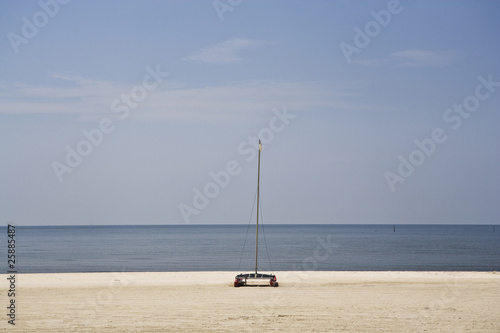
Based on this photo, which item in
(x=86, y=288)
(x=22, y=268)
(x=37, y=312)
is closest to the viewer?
(x=37, y=312)

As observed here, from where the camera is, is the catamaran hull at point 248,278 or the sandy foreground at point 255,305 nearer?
the sandy foreground at point 255,305

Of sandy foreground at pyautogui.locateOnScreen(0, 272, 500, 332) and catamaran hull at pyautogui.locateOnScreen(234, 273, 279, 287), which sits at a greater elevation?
catamaran hull at pyautogui.locateOnScreen(234, 273, 279, 287)

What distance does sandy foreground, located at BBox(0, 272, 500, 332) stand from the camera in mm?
15602

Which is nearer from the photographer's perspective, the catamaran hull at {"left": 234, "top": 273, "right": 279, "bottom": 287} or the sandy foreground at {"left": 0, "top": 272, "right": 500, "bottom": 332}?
the sandy foreground at {"left": 0, "top": 272, "right": 500, "bottom": 332}

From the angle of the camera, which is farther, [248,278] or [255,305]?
[248,278]

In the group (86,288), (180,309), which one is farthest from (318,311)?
(86,288)

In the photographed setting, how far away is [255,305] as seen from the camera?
62.0ft

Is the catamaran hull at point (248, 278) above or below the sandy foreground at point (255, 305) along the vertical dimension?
above

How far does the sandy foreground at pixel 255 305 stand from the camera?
15602mm

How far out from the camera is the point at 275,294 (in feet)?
70.7

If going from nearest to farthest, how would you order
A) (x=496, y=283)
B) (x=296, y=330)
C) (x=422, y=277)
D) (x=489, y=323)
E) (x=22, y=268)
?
1. (x=296, y=330)
2. (x=489, y=323)
3. (x=496, y=283)
4. (x=422, y=277)
5. (x=22, y=268)

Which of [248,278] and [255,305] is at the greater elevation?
[248,278]

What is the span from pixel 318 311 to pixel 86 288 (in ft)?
36.7

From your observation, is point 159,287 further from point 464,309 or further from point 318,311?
point 464,309
